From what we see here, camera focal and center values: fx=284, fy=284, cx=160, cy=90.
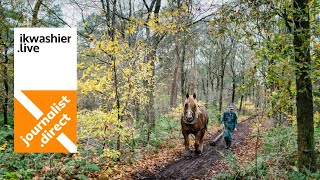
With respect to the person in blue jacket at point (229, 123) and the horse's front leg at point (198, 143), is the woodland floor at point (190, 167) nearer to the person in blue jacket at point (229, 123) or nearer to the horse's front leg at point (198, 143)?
the horse's front leg at point (198, 143)

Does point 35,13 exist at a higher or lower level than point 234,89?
higher

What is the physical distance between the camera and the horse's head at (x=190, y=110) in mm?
10523

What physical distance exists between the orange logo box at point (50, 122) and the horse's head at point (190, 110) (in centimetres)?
409

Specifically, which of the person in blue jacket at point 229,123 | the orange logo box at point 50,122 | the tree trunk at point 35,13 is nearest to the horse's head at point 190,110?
the person in blue jacket at point 229,123

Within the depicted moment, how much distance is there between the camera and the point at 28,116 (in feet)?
28.0

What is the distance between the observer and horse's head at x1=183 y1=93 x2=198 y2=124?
1052 cm

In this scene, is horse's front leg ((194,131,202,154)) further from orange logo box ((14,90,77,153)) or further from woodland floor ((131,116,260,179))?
orange logo box ((14,90,77,153))

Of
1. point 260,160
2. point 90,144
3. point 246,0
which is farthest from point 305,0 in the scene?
point 90,144

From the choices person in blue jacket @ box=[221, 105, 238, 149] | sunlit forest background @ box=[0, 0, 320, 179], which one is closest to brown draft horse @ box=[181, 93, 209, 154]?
sunlit forest background @ box=[0, 0, 320, 179]

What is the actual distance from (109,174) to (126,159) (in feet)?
4.74

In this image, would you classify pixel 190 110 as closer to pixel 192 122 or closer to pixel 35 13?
pixel 192 122

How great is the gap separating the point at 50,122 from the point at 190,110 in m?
4.87

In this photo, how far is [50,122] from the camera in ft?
27.7

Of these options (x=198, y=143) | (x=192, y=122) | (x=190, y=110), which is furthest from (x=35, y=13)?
(x=198, y=143)
